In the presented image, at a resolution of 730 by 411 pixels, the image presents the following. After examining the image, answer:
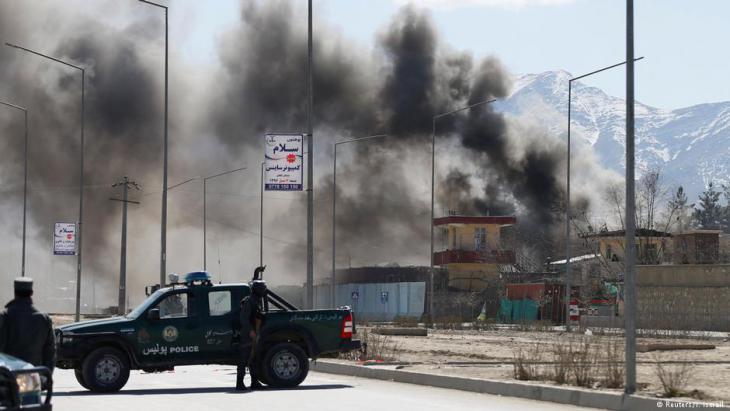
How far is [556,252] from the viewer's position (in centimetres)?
10275

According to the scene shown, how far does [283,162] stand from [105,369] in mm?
10878

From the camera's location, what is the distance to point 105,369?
19.9 meters

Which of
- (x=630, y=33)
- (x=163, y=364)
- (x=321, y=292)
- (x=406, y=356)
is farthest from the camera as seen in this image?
(x=321, y=292)

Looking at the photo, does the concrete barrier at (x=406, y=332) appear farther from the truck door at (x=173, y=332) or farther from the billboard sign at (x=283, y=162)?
the truck door at (x=173, y=332)

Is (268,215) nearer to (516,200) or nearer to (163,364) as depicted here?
(516,200)

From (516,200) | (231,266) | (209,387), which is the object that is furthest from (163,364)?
(231,266)

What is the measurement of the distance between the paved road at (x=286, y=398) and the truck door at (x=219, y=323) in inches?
23.0

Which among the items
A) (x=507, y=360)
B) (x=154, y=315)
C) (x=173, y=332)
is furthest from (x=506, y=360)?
(x=154, y=315)

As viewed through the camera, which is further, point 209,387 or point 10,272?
point 10,272

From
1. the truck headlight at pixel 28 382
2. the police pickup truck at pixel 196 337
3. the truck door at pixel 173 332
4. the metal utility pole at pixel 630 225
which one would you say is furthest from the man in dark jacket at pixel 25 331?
the truck door at pixel 173 332

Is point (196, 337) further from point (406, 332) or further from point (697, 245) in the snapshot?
point (697, 245)

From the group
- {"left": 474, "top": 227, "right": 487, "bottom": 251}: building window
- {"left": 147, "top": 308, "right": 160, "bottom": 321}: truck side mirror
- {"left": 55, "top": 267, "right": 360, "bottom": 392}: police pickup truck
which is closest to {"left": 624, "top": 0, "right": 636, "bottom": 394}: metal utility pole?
{"left": 55, "top": 267, "right": 360, "bottom": 392}: police pickup truck

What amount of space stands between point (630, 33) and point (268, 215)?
8391cm

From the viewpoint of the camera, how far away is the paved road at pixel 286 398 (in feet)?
54.0
